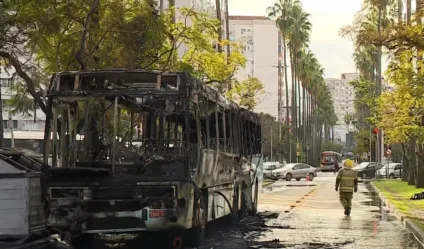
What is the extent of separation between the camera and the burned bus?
11398 millimetres

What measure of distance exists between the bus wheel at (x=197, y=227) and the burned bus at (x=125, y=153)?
2 centimetres

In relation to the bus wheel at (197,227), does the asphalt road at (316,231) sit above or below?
below

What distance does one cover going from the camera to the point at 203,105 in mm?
13023

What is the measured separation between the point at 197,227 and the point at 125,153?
2059mm

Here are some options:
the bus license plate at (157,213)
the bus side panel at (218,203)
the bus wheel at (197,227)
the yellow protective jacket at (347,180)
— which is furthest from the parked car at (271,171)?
the bus license plate at (157,213)

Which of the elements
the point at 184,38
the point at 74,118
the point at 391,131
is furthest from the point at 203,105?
the point at 391,131

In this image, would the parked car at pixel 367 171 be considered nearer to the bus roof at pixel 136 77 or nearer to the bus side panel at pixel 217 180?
the bus side panel at pixel 217 180

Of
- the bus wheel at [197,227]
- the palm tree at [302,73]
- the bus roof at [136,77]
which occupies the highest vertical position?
the palm tree at [302,73]

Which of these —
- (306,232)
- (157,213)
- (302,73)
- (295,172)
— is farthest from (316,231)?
(302,73)

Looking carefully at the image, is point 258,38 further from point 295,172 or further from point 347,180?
point 347,180

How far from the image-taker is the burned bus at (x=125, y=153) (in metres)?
11.4

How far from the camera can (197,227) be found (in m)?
12.6

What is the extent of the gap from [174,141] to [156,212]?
130 cm

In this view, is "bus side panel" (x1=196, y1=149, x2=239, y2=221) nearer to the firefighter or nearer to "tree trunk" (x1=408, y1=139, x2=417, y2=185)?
the firefighter
